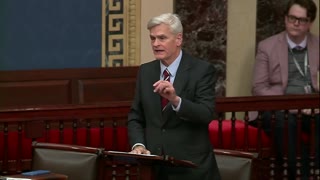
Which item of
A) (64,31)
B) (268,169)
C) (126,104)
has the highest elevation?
(64,31)

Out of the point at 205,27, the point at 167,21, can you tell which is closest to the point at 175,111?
the point at 167,21

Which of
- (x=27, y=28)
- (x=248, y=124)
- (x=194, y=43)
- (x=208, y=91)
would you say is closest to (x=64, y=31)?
(x=27, y=28)

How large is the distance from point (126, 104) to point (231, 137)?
0.90 meters

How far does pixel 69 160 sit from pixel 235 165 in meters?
0.95

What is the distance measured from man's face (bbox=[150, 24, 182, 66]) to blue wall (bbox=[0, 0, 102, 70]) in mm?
3154

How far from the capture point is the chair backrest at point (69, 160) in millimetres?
5348

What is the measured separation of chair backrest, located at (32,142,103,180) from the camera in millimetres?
5348

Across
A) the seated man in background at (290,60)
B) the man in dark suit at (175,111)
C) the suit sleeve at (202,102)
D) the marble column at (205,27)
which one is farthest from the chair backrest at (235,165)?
the marble column at (205,27)

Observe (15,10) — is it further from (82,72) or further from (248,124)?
(248,124)

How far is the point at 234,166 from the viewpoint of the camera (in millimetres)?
5266

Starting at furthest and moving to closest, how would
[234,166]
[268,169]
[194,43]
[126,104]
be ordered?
1. [194,43]
2. [268,169]
3. [126,104]
4. [234,166]

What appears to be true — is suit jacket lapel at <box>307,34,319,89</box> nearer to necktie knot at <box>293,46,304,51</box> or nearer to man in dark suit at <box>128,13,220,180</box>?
necktie knot at <box>293,46,304,51</box>

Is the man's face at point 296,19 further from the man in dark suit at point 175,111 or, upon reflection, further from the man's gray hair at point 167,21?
the man's gray hair at point 167,21

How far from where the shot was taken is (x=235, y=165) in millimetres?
5266
